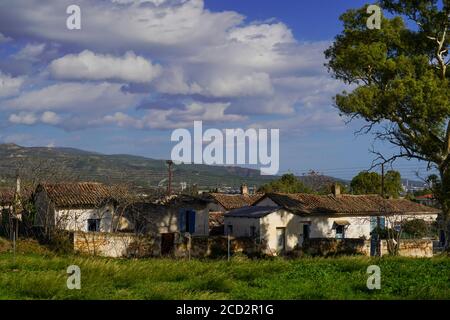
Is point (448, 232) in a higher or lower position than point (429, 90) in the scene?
lower

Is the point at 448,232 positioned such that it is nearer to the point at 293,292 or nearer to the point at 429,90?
the point at 429,90

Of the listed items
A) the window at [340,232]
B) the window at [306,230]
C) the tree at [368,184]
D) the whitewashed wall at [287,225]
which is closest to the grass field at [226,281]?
the whitewashed wall at [287,225]

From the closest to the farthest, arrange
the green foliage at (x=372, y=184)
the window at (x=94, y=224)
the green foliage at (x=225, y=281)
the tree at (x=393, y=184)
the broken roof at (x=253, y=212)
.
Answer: the green foliage at (x=225, y=281), the window at (x=94, y=224), the broken roof at (x=253, y=212), the green foliage at (x=372, y=184), the tree at (x=393, y=184)

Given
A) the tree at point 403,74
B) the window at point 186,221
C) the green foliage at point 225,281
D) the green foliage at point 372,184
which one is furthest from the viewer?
the green foliage at point 372,184

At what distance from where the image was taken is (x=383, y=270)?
16.6 meters

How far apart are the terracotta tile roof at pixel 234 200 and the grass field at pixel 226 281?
29.9 metres

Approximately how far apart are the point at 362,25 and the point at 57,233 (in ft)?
58.6

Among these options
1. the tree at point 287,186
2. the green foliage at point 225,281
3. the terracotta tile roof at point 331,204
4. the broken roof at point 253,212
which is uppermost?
the tree at point 287,186

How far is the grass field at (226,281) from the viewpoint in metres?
12.2

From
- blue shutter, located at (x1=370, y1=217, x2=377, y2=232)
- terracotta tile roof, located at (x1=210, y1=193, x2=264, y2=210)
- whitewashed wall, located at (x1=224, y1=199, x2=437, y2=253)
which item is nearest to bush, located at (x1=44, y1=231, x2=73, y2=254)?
whitewashed wall, located at (x1=224, y1=199, x2=437, y2=253)

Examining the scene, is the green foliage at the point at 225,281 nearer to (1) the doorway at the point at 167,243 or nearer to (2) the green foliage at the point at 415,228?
(1) the doorway at the point at 167,243

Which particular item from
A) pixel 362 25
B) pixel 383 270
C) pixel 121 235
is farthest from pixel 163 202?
pixel 383 270
